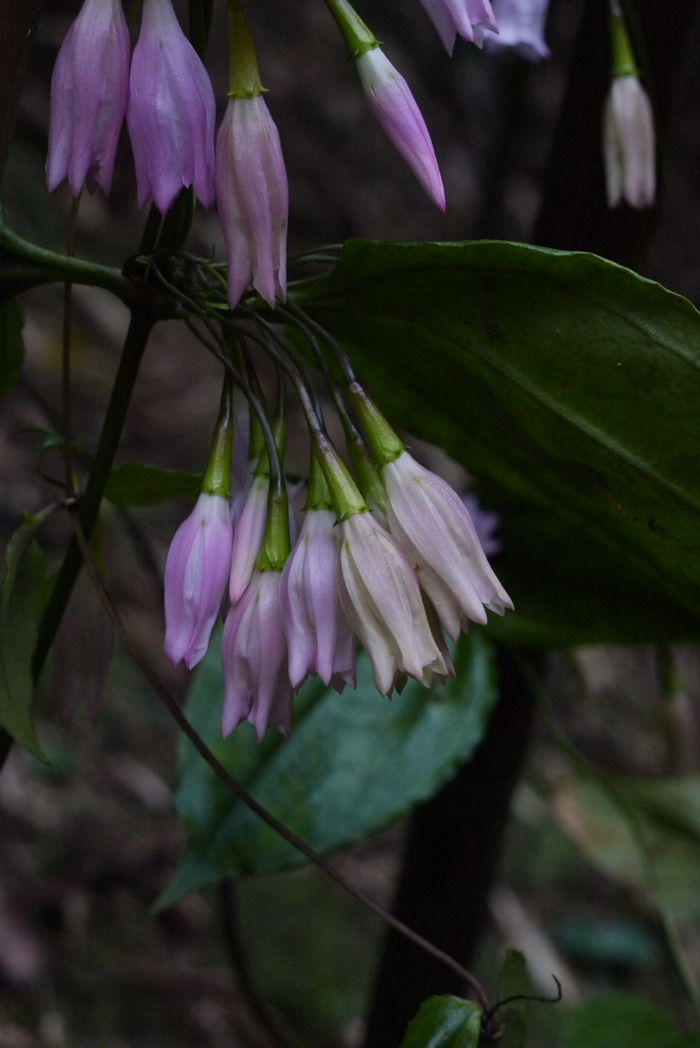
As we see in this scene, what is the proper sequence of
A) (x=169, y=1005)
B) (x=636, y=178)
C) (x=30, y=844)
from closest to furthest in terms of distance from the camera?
(x=636, y=178) < (x=169, y=1005) < (x=30, y=844)

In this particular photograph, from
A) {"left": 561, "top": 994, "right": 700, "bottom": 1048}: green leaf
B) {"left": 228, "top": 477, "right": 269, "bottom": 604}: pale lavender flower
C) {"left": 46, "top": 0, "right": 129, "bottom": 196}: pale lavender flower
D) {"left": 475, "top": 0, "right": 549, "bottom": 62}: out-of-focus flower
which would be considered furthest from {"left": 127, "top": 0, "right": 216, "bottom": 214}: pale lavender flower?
{"left": 561, "top": 994, "right": 700, "bottom": 1048}: green leaf

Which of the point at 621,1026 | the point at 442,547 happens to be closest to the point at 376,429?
the point at 442,547

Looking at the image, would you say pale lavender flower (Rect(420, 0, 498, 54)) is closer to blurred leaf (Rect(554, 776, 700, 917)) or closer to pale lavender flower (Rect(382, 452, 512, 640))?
pale lavender flower (Rect(382, 452, 512, 640))

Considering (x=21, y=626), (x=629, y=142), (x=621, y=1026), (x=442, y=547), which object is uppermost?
(x=629, y=142)

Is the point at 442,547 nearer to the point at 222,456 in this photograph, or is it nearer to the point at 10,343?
the point at 222,456

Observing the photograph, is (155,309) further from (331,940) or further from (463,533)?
(331,940)

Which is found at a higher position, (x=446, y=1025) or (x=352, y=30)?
(x=352, y=30)

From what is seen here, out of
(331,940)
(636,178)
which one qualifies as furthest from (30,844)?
(636,178)
